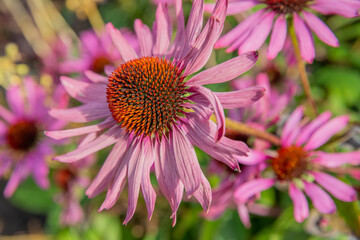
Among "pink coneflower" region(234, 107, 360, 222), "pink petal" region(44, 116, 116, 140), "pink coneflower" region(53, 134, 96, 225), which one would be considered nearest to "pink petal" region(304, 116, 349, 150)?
"pink coneflower" region(234, 107, 360, 222)

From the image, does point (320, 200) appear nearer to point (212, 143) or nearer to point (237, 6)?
point (212, 143)

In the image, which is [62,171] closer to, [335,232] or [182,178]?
[182,178]

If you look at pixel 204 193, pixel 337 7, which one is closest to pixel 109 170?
pixel 204 193

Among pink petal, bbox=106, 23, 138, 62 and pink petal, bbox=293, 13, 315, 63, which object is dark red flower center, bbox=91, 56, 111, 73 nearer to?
pink petal, bbox=106, 23, 138, 62

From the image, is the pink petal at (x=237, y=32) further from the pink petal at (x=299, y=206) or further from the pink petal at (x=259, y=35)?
the pink petal at (x=299, y=206)

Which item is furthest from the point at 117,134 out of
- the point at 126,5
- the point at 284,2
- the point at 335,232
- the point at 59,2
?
the point at 59,2
